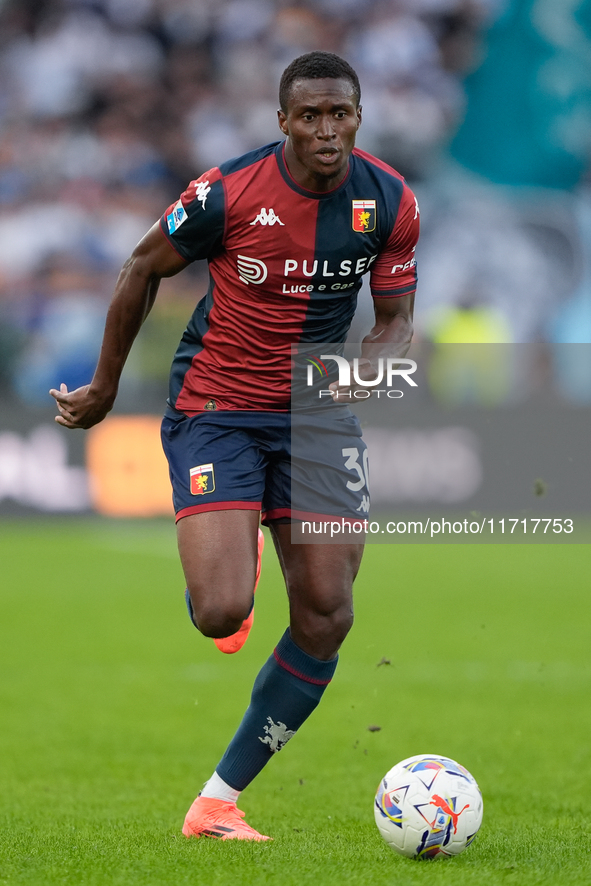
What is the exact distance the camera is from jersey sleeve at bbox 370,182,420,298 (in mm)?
3664

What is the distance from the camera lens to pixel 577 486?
11688 mm

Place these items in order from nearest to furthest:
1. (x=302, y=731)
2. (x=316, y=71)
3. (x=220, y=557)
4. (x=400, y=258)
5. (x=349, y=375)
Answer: (x=316, y=71) → (x=220, y=557) → (x=349, y=375) → (x=400, y=258) → (x=302, y=731)

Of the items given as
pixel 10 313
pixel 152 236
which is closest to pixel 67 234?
pixel 10 313

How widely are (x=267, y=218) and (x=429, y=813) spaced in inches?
69.1

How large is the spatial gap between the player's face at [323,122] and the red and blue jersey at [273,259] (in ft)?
0.54

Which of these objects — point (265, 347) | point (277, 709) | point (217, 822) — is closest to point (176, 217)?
point (265, 347)

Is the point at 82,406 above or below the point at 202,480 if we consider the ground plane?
above

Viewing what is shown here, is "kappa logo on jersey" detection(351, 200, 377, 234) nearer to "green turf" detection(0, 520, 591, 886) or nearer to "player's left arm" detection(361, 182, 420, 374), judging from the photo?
"player's left arm" detection(361, 182, 420, 374)

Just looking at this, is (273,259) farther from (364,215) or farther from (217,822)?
(217,822)

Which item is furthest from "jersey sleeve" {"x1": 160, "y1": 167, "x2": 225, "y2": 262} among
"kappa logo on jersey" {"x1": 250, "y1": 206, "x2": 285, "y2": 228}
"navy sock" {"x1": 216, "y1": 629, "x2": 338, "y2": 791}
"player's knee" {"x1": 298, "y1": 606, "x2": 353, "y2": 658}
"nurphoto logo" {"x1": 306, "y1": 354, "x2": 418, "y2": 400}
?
"navy sock" {"x1": 216, "y1": 629, "x2": 338, "y2": 791}

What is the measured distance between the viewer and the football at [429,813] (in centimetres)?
318

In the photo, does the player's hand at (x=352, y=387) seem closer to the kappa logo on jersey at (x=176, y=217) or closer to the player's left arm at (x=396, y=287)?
the player's left arm at (x=396, y=287)

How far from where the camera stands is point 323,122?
3365 millimetres

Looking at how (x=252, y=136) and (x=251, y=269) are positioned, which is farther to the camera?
(x=252, y=136)
